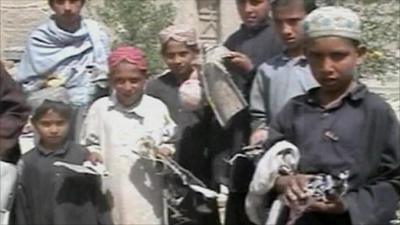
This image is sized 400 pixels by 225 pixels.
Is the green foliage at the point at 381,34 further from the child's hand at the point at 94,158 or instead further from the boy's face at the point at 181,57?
the child's hand at the point at 94,158

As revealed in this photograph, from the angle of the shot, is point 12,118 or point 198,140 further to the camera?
point 198,140

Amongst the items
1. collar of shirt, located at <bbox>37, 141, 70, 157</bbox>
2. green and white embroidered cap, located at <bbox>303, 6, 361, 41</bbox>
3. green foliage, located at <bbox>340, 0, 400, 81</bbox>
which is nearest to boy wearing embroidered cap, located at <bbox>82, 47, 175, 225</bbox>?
collar of shirt, located at <bbox>37, 141, 70, 157</bbox>

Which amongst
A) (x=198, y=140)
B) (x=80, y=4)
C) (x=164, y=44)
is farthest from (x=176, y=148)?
(x=80, y=4)

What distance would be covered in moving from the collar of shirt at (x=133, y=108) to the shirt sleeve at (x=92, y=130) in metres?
0.07

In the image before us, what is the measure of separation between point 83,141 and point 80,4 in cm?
76

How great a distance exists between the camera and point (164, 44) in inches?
224

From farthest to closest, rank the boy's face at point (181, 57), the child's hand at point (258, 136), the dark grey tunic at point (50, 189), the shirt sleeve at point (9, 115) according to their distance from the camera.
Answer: the boy's face at point (181, 57) → the dark grey tunic at point (50, 189) → the shirt sleeve at point (9, 115) → the child's hand at point (258, 136)

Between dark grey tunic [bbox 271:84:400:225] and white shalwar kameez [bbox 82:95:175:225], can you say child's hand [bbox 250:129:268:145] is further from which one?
dark grey tunic [bbox 271:84:400:225]

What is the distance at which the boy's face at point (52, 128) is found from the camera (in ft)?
17.4

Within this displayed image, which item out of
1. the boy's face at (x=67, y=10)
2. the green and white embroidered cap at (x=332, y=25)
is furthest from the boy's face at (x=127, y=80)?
the green and white embroidered cap at (x=332, y=25)

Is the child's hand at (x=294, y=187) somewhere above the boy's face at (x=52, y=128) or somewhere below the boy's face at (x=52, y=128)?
above

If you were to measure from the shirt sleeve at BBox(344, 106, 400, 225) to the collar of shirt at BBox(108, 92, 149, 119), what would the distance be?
6.57ft

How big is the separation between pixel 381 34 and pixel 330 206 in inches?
289

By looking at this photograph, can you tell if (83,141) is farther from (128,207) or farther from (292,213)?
(292,213)
